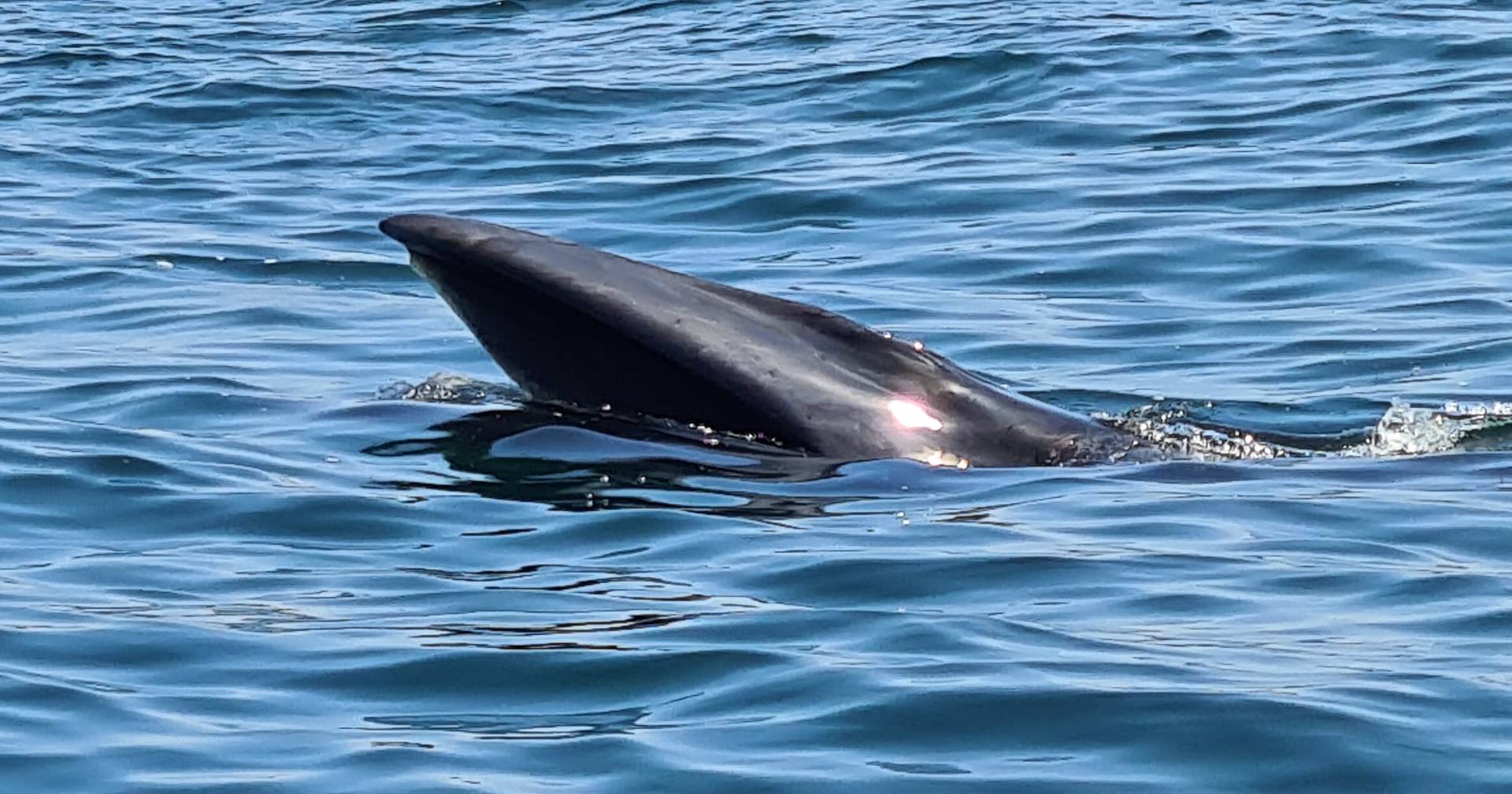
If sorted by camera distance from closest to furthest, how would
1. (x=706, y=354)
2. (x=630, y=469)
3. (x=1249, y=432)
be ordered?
(x=706, y=354), (x=630, y=469), (x=1249, y=432)

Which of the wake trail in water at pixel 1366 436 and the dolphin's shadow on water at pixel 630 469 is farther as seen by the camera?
the wake trail in water at pixel 1366 436

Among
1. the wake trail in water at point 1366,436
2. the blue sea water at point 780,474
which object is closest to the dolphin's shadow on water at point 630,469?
the blue sea water at point 780,474

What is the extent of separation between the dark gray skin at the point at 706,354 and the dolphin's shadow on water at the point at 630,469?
6 cm

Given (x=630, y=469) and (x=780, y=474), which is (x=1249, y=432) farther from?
(x=630, y=469)

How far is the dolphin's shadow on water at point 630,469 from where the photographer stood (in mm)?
7883

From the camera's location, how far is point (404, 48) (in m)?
22.9

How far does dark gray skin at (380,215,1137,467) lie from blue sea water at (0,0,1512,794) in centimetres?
17

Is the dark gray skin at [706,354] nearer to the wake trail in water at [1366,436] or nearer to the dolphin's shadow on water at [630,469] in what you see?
the dolphin's shadow on water at [630,469]

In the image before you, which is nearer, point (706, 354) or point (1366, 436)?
point (706, 354)

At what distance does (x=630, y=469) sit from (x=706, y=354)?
425mm

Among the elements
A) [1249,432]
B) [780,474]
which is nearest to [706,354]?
[780,474]

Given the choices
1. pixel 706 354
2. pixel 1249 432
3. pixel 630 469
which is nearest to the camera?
pixel 706 354

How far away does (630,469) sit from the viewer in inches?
321

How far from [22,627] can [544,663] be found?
1319mm
